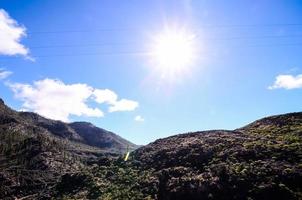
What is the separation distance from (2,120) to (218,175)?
174920mm

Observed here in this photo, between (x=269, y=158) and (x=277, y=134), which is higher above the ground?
(x=277, y=134)

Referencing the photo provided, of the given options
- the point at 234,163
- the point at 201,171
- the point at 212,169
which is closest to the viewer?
the point at 212,169

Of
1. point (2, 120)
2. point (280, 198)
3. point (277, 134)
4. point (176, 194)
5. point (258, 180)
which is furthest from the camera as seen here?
point (2, 120)

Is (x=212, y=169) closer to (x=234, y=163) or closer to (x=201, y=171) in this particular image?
(x=201, y=171)

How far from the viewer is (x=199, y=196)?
150 ft

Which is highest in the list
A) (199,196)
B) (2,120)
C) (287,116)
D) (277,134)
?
(2,120)

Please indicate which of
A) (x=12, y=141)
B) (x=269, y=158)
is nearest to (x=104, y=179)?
(x=269, y=158)

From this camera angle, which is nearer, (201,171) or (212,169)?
(212,169)

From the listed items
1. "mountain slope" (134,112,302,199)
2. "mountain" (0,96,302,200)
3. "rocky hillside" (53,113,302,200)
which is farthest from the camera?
"mountain" (0,96,302,200)

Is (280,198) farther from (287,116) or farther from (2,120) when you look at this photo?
(2,120)

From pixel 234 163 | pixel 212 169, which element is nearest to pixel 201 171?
pixel 212 169

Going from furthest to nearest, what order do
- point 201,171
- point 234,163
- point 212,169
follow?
point 201,171, point 234,163, point 212,169

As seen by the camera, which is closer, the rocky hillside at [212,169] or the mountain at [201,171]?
the rocky hillside at [212,169]

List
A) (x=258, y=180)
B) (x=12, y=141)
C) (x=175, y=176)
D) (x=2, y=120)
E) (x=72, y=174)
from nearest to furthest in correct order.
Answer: (x=258, y=180) < (x=175, y=176) < (x=72, y=174) < (x=12, y=141) < (x=2, y=120)
